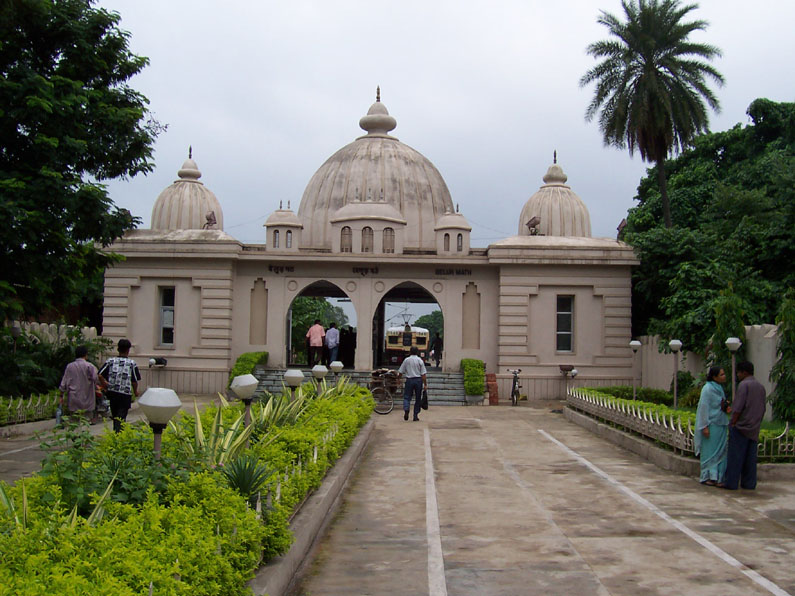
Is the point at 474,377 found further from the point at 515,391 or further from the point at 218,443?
the point at 218,443

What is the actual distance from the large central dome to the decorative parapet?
15663 millimetres

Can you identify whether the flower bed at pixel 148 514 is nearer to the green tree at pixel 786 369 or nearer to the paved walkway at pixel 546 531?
the paved walkway at pixel 546 531

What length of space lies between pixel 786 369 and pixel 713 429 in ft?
16.6

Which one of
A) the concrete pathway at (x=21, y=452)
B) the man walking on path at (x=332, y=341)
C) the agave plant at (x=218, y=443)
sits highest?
the man walking on path at (x=332, y=341)

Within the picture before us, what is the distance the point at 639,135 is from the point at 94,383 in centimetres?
2324

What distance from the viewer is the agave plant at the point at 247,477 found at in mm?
6633

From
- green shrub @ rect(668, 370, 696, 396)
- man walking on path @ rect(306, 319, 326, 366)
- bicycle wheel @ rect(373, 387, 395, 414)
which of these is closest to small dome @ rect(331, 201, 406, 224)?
man walking on path @ rect(306, 319, 326, 366)

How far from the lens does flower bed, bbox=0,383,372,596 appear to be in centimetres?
407

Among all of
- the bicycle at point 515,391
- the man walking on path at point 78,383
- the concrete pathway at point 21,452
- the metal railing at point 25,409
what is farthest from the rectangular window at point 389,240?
the man walking on path at point 78,383

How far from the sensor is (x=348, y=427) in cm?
1298

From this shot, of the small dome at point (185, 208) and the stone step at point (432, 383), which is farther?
the small dome at point (185, 208)

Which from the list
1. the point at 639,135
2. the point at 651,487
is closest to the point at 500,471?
the point at 651,487

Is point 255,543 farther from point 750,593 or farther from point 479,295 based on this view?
point 479,295

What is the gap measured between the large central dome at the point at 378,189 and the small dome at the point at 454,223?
4697mm
